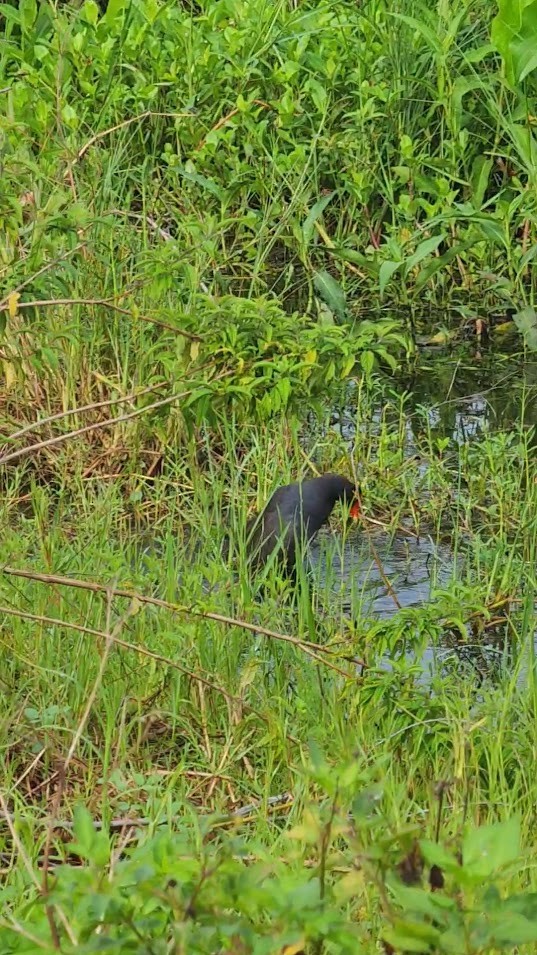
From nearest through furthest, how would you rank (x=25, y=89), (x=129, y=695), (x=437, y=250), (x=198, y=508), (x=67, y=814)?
(x=67, y=814), (x=129, y=695), (x=198, y=508), (x=25, y=89), (x=437, y=250)

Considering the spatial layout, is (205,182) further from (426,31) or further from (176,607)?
(176,607)

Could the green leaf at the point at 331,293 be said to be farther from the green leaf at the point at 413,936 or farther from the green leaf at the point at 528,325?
the green leaf at the point at 413,936

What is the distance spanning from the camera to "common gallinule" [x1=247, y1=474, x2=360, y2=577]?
4.27m

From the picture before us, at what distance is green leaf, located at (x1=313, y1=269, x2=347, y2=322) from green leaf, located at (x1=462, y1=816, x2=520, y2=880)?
401 cm

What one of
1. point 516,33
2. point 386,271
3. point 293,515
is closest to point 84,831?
point 293,515

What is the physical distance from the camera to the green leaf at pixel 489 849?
1839 mm

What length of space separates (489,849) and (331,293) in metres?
4.08

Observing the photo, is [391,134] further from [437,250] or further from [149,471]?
[149,471]

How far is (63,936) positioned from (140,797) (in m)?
1.13

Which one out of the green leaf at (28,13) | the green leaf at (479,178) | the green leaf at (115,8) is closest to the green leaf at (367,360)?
the green leaf at (479,178)

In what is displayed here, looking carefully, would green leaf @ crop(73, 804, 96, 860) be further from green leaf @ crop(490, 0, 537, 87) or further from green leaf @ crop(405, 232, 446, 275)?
green leaf @ crop(490, 0, 537, 87)

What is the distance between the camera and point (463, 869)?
1834 millimetres

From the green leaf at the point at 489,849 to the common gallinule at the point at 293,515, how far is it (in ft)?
7.50

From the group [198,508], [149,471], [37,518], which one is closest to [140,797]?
[37,518]
